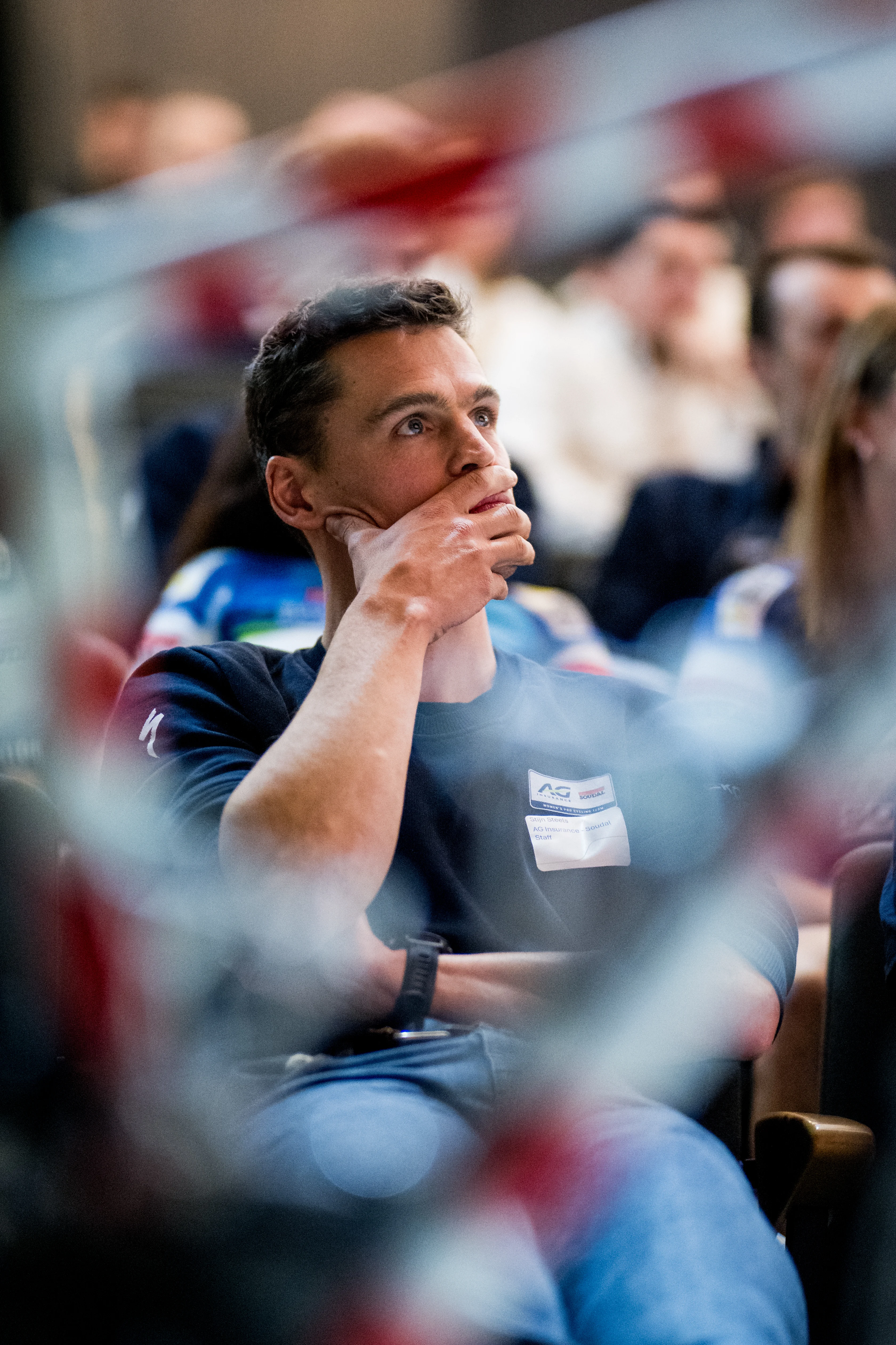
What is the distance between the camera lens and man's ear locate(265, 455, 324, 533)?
25.5 inches

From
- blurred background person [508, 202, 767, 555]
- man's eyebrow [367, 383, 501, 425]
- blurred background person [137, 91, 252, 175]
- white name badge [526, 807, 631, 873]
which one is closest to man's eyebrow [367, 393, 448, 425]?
man's eyebrow [367, 383, 501, 425]

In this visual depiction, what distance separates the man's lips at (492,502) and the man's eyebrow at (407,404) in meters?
0.05

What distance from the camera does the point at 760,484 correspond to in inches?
81.7

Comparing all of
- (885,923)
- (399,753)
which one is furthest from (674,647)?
(399,753)

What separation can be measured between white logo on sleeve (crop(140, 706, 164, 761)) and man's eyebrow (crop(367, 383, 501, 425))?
20 centimetres

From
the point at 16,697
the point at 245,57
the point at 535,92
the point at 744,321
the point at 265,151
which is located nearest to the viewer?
the point at 16,697

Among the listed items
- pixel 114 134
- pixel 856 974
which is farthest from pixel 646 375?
pixel 856 974

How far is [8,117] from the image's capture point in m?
2.72

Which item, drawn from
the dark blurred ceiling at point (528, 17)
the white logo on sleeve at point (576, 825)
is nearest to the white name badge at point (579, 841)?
the white logo on sleeve at point (576, 825)

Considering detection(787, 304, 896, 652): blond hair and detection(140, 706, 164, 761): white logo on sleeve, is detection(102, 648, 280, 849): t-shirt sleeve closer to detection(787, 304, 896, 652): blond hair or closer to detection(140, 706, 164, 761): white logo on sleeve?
detection(140, 706, 164, 761): white logo on sleeve

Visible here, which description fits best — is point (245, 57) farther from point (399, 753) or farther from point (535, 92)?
point (399, 753)

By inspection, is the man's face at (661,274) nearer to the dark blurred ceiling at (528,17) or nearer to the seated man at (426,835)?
the dark blurred ceiling at (528,17)

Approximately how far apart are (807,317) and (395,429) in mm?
1798

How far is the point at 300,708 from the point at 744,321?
212cm
